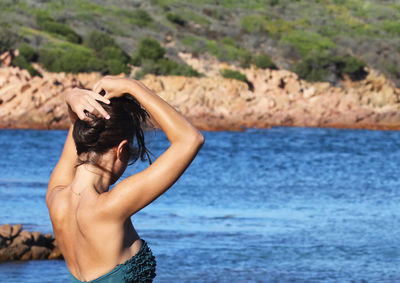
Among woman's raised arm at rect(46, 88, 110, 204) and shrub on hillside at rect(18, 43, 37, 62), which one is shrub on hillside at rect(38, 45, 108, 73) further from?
woman's raised arm at rect(46, 88, 110, 204)

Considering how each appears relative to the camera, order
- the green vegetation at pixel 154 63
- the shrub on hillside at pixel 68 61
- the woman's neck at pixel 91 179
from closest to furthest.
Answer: the woman's neck at pixel 91 179 → the shrub on hillside at pixel 68 61 → the green vegetation at pixel 154 63

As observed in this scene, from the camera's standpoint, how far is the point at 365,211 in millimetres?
13836

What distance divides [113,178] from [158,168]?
0.21 meters

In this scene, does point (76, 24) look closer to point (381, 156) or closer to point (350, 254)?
point (381, 156)

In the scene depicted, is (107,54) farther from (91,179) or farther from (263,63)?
(91,179)

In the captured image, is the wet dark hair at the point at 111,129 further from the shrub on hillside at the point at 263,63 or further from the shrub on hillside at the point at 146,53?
the shrub on hillside at the point at 263,63

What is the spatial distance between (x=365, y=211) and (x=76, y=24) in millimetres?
35983

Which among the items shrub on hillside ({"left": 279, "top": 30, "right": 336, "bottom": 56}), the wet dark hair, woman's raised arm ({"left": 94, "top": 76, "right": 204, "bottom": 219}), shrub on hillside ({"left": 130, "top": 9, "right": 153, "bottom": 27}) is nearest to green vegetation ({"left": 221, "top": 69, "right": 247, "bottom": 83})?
shrub on hillside ({"left": 279, "top": 30, "right": 336, "bottom": 56})

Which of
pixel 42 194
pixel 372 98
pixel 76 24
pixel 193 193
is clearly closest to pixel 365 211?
pixel 193 193

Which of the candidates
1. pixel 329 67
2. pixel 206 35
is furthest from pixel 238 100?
pixel 206 35

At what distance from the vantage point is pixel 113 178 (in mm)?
2139

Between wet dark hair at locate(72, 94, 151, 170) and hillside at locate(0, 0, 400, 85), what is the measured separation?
3325 cm

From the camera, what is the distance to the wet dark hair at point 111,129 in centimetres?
205

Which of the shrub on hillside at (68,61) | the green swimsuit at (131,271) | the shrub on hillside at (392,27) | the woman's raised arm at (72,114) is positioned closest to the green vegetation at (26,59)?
the shrub on hillside at (68,61)
